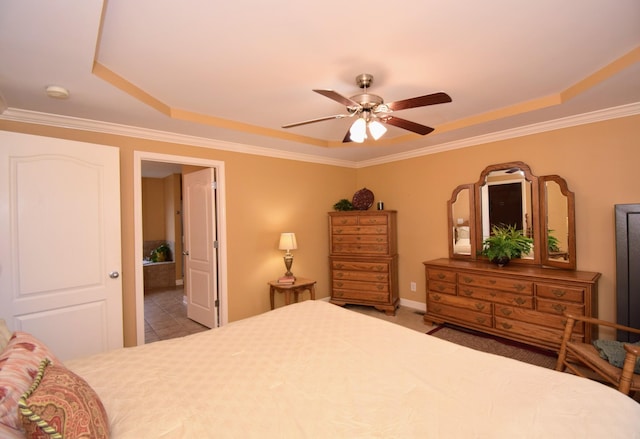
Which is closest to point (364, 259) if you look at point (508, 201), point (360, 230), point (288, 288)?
point (360, 230)

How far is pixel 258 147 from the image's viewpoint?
3873mm

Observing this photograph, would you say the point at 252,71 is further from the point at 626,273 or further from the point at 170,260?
the point at 170,260

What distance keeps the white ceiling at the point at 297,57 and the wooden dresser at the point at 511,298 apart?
1.58 m

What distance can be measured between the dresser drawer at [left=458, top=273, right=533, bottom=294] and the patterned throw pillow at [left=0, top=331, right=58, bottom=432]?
347 cm

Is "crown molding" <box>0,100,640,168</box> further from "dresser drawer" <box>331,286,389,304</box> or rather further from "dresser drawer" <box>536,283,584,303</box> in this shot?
"dresser drawer" <box>331,286,389,304</box>

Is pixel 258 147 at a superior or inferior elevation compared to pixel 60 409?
superior

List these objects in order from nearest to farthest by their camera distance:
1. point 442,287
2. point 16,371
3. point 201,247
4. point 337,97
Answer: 1. point 16,371
2. point 337,97
3. point 442,287
4. point 201,247

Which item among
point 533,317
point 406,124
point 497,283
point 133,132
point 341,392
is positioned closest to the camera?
point 341,392

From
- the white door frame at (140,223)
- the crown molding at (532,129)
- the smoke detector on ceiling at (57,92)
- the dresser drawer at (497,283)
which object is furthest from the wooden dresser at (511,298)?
the smoke detector on ceiling at (57,92)

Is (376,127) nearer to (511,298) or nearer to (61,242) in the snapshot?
(511,298)

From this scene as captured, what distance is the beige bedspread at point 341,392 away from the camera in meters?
1.07

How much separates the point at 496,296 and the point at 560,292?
544mm

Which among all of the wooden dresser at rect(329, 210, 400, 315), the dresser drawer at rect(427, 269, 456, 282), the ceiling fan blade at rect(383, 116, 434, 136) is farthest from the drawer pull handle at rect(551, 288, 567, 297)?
the ceiling fan blade at rect(383, 116, 434, 136)

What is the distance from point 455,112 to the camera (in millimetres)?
3035
